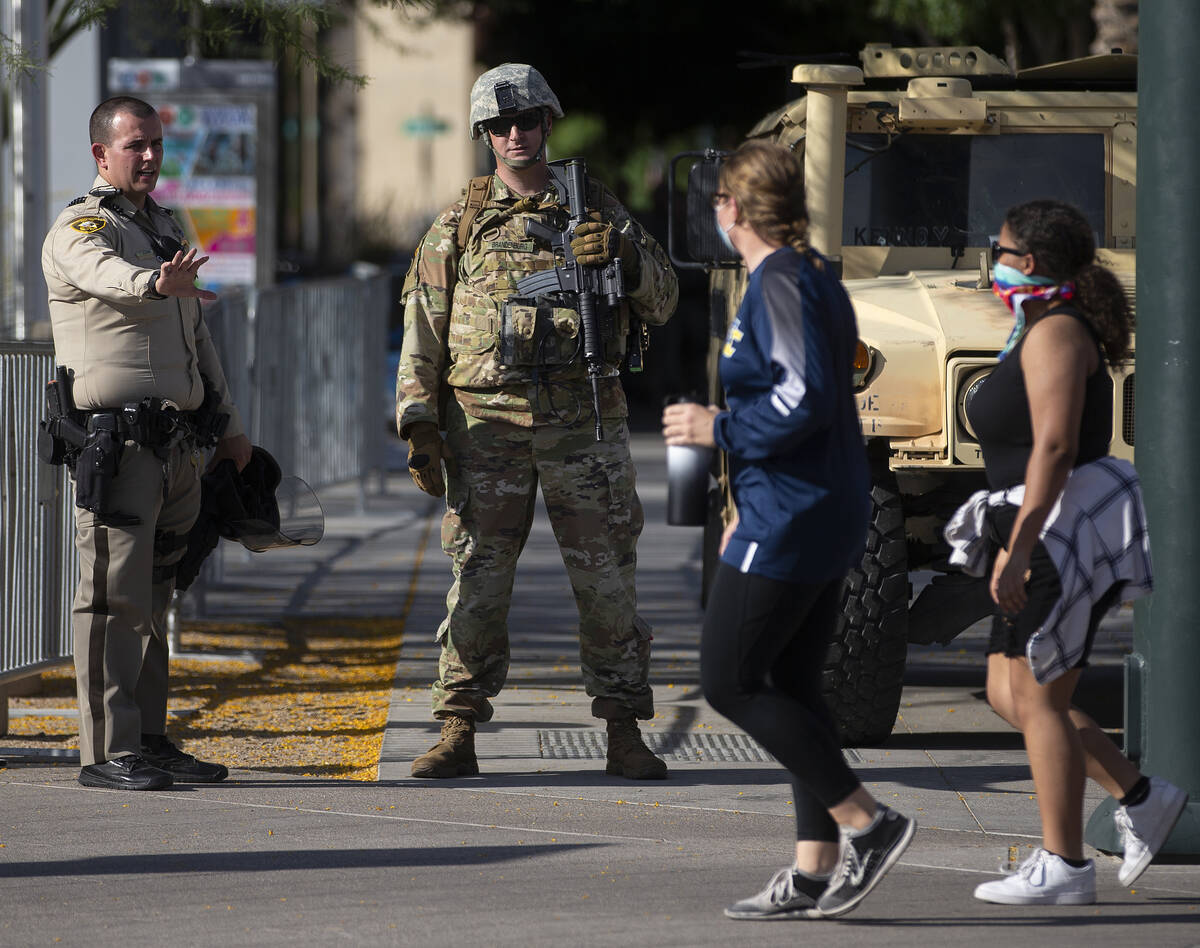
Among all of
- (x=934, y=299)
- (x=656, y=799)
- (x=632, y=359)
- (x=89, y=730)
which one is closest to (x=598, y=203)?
(x=632, y=359)

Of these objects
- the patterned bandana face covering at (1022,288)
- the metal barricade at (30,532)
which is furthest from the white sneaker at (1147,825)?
the metal barricade at (30,532)

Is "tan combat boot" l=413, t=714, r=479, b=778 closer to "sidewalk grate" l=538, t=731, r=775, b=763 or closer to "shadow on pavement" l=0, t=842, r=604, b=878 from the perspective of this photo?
"sidewalk grate" l=538, t=731, r=775, b=763

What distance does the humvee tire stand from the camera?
6.33 metres

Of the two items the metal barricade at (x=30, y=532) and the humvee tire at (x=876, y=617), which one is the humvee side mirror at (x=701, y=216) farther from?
the metal barricade at (x=30, y=532)

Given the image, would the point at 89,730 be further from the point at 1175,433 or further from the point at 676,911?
the point at 1175,433

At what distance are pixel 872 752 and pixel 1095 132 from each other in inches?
104

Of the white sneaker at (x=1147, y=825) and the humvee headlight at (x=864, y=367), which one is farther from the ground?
the humvee headlight at (x=864, y=367)

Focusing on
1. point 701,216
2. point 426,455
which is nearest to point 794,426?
point 426,455

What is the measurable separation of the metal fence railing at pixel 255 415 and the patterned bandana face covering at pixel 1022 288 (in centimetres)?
348

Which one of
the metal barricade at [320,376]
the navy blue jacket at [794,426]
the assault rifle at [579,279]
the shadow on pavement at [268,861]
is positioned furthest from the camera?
the metal barricade at [320,376]

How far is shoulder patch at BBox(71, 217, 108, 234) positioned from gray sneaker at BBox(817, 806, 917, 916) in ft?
9.28

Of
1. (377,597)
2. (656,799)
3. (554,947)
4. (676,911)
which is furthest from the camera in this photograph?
(377,597)

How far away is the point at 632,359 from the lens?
6117 millimetres

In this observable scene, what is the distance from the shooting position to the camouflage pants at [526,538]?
5965 mm
